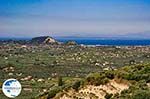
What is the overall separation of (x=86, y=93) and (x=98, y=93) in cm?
75

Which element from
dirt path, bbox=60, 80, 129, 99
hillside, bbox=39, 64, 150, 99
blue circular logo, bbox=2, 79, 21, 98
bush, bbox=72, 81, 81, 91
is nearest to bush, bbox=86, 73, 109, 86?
hillside, bbox=39, 64, 150, 99

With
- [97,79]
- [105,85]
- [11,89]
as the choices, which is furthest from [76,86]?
[11,89]

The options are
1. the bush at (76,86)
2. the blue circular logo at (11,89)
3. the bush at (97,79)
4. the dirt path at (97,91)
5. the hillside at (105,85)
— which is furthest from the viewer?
the bush at (76,86)

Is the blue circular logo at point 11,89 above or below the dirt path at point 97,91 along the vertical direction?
above

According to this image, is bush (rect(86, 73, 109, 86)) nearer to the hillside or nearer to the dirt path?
the hillside

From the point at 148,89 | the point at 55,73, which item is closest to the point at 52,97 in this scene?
the point at 148,89

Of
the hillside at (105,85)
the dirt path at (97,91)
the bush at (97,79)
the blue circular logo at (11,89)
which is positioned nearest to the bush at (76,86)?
the hillside at (105,85)

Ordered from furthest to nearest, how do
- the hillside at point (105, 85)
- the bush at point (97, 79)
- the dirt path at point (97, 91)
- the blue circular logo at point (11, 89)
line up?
the bush at point (97, 79) < the dirt path at point (97, 91) < the hillside at point (105, 85) < the blue circular logo at point (11, 89)

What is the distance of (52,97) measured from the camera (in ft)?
98.1

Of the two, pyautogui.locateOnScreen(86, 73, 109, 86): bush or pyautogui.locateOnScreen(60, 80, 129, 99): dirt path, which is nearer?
pyautogui.locateOnScreen(60, 80, 129, 99): dirt path

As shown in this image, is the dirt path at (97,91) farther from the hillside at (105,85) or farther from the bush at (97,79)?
the bush at (97,79)

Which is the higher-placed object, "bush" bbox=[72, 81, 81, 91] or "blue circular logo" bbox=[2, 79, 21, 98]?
"blue circular logo" bbox=[2, 79, 21, 98]

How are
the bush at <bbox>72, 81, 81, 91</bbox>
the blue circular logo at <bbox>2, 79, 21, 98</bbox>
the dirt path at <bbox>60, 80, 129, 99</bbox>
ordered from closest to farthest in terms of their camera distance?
1. the blue circular logo at <bbox>2, 79, 21, 98</bbox>
2. the dirt path at <bbox>60, 80, 129, 99</bbox>
3. the bush at <bbox>72, 81, 81, 91</bbox>

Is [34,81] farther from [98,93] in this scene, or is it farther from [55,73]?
[98,93]
